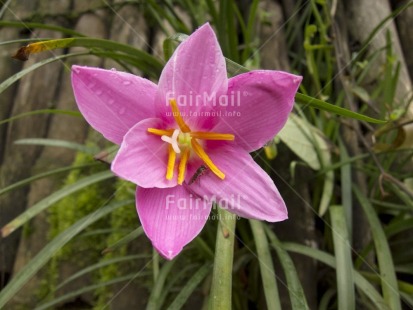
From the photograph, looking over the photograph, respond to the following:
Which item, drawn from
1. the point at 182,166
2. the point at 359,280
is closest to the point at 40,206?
the point at 182,166

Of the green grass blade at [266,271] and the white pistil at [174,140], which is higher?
the white pistil at [174,140]

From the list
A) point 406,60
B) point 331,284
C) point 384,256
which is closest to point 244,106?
point 384,256

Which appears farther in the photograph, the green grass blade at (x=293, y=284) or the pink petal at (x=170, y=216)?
the green grass blade at (x=293, y=284)

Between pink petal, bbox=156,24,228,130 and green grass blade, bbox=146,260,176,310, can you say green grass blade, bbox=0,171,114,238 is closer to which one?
green grass blade, bbox=146,260,176,310

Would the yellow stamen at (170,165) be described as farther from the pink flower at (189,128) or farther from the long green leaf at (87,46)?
the long green leaf at (87,46)

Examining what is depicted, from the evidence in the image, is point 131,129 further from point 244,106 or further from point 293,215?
point 293,215

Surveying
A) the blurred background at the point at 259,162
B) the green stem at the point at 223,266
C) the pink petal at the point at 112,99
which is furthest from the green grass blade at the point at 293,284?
the pink petal at the point at 112,99

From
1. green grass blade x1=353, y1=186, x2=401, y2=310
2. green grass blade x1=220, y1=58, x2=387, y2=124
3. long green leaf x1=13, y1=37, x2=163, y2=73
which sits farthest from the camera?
green grass blade x1=353, y1=186, x2=401, y2=310

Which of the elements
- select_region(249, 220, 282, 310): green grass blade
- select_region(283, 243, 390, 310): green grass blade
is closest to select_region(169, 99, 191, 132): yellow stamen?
select_region(249, 220, 282, 310): green grass blade
